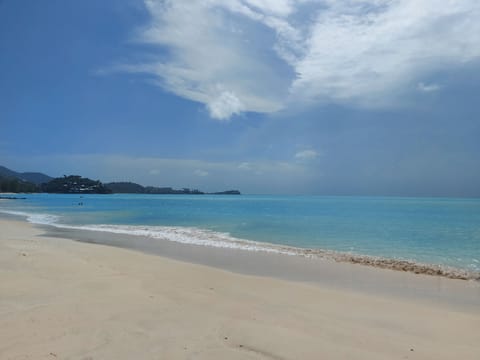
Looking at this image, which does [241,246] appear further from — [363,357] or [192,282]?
[363,357]

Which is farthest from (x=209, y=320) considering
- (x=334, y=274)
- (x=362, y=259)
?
(x=362, y=259)

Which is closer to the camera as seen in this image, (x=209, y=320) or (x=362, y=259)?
(x=209, y=320)

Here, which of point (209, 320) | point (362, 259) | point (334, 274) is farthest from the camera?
point (362, 259)

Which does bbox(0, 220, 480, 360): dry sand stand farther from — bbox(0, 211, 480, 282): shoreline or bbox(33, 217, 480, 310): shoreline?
bbox(0, 211, 480, 282): shoreline

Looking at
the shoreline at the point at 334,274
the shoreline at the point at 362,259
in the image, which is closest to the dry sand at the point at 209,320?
the shoreline at the point at 334,274

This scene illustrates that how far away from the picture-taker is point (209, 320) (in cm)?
554

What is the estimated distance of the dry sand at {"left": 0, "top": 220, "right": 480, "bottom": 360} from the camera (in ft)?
14.5

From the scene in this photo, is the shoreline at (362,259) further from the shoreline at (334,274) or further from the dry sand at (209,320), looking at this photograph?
the dry sand at (209,320)

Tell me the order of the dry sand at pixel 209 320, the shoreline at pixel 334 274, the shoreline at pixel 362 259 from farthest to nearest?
1. the shoreline at pixel 362 259
2. the shoreline at pixel 334 274
3. the dry sand at pixel 209 320

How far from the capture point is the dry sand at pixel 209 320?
174 inches

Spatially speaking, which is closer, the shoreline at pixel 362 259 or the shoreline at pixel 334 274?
the shoreline at pixel 334 274

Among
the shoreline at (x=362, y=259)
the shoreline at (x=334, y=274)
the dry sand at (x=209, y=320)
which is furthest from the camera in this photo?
the shoreline at (x=362, y=259)

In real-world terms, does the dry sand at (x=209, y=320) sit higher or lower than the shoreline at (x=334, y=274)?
higher

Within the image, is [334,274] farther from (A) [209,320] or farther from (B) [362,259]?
(A) [209,320]
